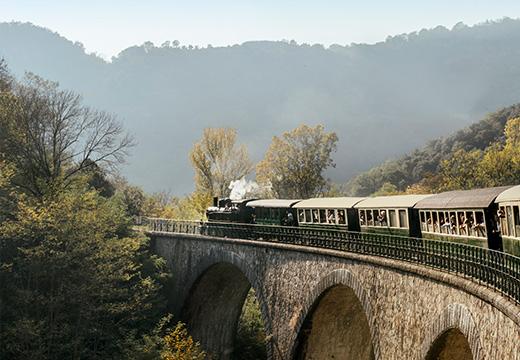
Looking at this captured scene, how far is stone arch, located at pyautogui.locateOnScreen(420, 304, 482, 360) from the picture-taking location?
1455 centimetres

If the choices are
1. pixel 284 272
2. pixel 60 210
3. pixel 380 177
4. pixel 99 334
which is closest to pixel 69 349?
pixel 99 334

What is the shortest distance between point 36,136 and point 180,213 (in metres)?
34.7

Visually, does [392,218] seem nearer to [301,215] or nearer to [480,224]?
[480,224]

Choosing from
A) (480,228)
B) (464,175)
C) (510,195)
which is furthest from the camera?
(464,175)

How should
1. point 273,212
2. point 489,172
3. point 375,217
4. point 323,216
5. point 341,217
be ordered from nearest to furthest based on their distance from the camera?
1. point 375,217
2. point 341,217
3. point 323,216
4. point 273,212
5. point 489,172

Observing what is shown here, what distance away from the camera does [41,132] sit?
4356cm

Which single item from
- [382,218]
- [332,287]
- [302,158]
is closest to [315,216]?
[382,218]

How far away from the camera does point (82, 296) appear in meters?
32.7

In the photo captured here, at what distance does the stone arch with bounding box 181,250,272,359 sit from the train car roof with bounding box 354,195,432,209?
12.8m

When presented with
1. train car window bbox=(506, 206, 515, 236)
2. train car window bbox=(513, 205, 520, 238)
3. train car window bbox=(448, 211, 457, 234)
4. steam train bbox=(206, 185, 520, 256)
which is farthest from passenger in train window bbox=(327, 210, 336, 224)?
train car window bbox=(513, 205, 520, 238)

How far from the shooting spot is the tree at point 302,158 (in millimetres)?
61875

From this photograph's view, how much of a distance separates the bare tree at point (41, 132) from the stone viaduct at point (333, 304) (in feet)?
30.5

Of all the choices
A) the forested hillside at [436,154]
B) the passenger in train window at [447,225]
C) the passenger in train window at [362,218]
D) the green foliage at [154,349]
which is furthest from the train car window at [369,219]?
the forested hillside at [436,154]

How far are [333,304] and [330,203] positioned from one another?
626 cm
